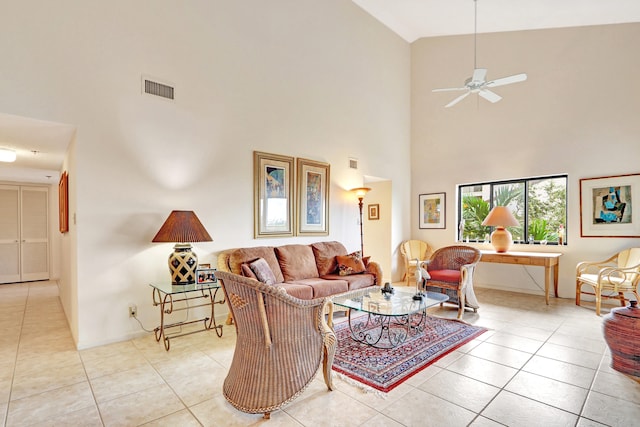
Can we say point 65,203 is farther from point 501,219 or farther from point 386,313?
point 501,219

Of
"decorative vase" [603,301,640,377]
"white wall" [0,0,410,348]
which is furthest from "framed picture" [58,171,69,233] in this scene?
"decorative vase" [603,301,640,377]

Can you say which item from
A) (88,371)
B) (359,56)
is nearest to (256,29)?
(359,56)

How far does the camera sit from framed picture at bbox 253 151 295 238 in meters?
4.50

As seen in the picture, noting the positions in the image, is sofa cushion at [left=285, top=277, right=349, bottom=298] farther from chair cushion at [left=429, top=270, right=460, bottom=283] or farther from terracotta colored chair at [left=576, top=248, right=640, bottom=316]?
terracotta colored chair at [left=576, top=248, right=640, bottom=316]

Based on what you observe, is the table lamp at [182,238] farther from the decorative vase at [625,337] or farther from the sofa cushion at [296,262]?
the decorative vase at [625,337]

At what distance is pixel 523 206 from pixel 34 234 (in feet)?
32.2

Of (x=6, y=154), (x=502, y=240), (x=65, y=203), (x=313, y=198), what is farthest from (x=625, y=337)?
(x=6, y=154)

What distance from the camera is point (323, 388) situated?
237cm

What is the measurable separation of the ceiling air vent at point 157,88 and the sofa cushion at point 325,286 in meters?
2.71

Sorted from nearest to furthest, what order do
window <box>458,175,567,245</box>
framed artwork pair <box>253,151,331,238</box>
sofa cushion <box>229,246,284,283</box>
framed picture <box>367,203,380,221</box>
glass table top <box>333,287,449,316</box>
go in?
glass table top <box>333,287,449,316</box>, sofa cushion <box>229,246,284,283</box>, framed artwork pair <box>253,151,331,238</box>, window <box>458,175,567,245</box>, framed picture <box>367,203,380,221</box>

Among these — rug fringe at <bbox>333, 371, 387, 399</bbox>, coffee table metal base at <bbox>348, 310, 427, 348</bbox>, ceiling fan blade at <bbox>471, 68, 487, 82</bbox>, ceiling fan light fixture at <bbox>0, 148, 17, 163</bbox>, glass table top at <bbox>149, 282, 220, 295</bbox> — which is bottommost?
coffee table metal base at <bbox>348, 310, 427, 348</bbox>

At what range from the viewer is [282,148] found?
15.8 ft

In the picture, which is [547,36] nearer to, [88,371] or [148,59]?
[148,59]

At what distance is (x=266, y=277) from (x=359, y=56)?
178 inches
